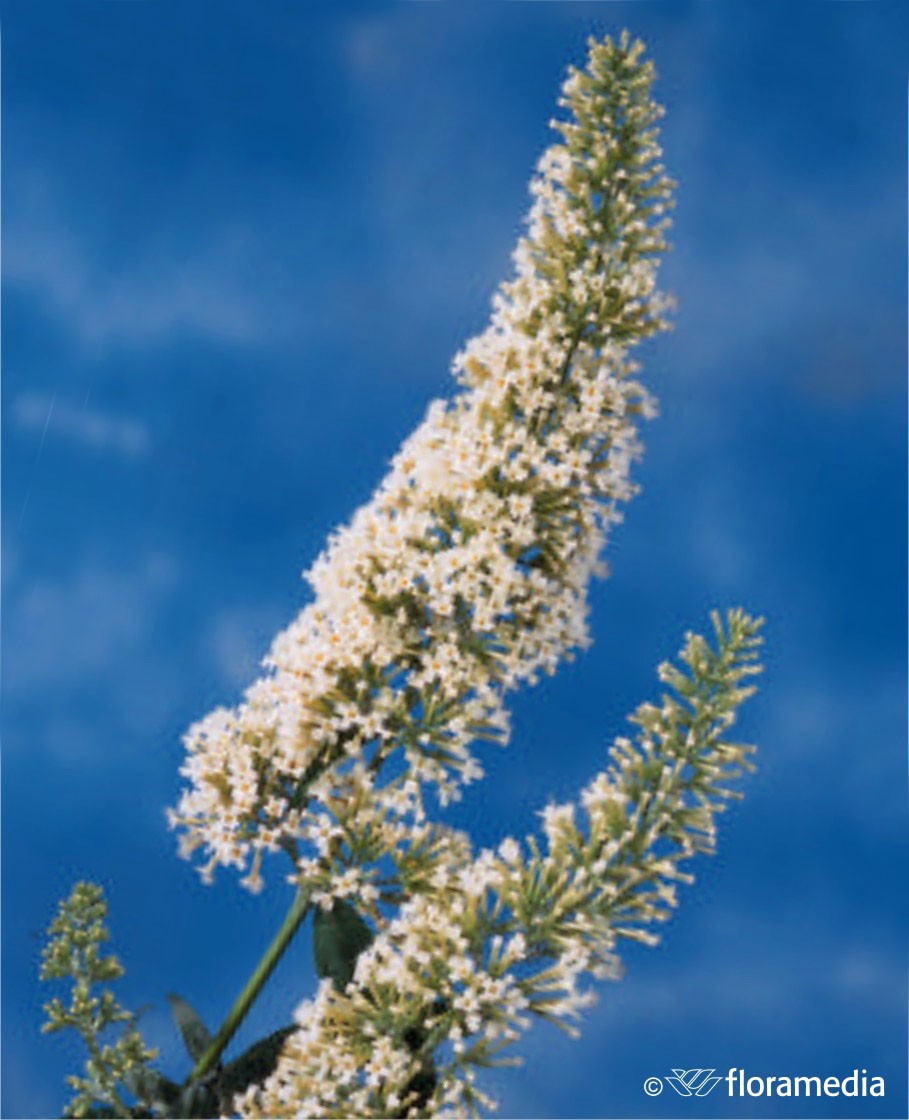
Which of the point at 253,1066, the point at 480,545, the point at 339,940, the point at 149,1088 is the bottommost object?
the point at 149,1088

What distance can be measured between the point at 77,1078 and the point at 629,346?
4.75m

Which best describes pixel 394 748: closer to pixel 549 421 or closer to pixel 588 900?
pixel 588 900

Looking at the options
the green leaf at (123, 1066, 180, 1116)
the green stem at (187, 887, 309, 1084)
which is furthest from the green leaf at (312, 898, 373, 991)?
the green leaf at (123, 1066, 180, 1116)

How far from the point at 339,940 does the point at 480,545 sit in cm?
208

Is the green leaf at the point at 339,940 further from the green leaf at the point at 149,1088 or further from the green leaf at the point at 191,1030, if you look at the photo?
the green leaf at the point at 149,1088

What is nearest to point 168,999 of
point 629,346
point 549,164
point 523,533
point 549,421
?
point 523,533

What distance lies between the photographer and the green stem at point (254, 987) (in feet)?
21.1

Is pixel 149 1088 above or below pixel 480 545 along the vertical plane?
below

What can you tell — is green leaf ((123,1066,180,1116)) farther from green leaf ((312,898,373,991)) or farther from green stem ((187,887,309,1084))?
green leaf ((312,898,373,991))

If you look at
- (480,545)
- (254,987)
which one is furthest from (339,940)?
(480,545)

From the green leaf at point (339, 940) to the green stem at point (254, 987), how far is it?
0.35 feet

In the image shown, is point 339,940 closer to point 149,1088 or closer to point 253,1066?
point 253,1066

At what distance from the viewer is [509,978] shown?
5.61 meters

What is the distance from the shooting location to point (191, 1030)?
6.50m
